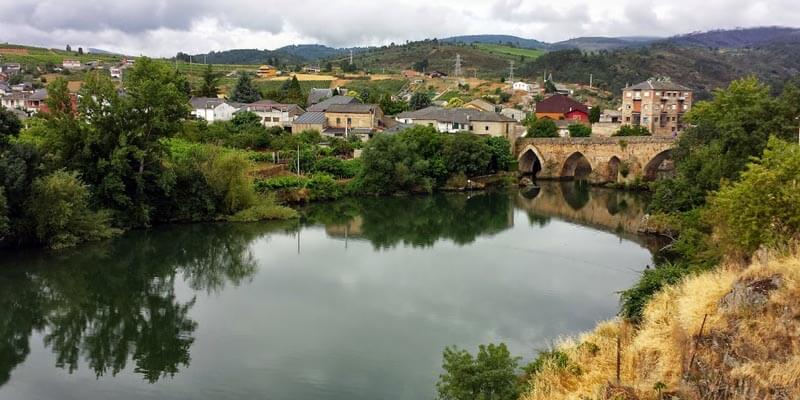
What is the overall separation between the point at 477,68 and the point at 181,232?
7503 centimetres

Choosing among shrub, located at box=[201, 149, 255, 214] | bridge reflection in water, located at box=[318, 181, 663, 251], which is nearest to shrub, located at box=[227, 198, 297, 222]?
shrub, located at box=[201, 149, 255, 214]

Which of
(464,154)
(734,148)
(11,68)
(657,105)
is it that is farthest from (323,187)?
(11,68)

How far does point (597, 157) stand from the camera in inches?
1601

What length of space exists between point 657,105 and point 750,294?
1687 inches

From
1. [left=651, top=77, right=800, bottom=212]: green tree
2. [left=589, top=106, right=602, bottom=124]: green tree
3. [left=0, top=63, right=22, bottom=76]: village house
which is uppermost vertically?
[left=0, top=63, right=22, bottom=76]: village house

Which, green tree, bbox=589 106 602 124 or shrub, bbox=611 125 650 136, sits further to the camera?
green tree, bbox=589 106 602 124

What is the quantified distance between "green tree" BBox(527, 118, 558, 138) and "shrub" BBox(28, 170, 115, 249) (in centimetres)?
2929

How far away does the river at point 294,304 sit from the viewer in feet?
43.0

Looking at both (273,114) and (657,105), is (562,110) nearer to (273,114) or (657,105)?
(657,105)

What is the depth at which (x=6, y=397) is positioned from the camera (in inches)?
480

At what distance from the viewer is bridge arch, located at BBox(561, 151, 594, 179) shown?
42.3 meters

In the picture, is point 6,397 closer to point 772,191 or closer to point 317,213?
point 772,191

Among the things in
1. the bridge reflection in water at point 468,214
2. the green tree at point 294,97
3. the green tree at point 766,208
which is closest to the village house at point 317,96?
the green tree at point 294,97

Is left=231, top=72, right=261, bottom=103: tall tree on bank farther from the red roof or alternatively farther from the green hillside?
the green hillside
